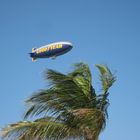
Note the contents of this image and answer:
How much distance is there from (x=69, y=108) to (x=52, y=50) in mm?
67773

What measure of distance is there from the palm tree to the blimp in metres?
65.3

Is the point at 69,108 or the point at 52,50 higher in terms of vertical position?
the point at 52,50

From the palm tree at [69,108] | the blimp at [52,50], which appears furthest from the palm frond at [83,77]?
the blimp at [52,50]

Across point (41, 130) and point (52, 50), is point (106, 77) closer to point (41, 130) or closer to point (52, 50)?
point (41, 130)

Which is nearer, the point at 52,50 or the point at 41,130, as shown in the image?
the point at 41,130

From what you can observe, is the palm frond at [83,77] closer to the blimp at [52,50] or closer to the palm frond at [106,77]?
the palm frond at [106,77]

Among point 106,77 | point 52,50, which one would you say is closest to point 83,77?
point 106,77

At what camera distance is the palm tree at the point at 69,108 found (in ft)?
42.1

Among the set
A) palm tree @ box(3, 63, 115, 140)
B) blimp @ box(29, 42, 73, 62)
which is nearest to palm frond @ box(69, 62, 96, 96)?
palm tree @ box(3, 63, 115, 140)

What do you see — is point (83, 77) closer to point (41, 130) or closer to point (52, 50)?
point (41, 130)

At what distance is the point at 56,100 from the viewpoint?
13.3m

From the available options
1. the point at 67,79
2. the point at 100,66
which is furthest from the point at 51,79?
the point at 100,66

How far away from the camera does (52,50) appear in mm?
80938

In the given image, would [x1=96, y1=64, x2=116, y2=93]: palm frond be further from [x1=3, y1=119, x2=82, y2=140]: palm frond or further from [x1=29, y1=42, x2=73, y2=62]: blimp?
[x1=29, y1=42, x2=73, y2=62]: blimp
